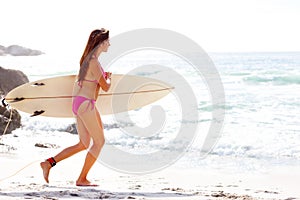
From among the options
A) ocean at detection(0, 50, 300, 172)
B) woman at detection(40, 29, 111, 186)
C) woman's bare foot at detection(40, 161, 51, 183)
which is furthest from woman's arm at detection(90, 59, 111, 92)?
ocean at detection(0, 50, 300, 172)

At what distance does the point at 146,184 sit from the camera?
16.5 ft

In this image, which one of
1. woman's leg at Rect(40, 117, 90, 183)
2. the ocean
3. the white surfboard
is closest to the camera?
woman's leg at Rect(40, 117, 90, 183)

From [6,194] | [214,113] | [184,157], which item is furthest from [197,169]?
[214,113]

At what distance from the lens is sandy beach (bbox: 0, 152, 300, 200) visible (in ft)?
13.8

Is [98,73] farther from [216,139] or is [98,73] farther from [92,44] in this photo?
[216,139]

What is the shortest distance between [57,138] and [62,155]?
4.59 metres

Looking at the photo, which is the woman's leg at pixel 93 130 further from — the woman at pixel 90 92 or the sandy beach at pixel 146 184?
the sandy beach at pixel 146 184

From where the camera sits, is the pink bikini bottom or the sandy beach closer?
the sandy beach

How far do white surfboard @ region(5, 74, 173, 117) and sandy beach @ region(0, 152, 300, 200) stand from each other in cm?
76

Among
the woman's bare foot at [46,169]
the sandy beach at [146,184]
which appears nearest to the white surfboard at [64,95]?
the sandy beach at [146,184]

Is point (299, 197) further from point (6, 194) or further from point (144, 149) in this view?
point (144, 149)

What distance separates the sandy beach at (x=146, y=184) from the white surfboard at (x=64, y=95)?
76cm

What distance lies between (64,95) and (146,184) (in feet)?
5.02

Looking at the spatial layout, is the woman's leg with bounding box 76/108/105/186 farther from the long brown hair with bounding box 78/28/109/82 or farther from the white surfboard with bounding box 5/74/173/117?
the white surfboard with bounding box 5/74/173/117
